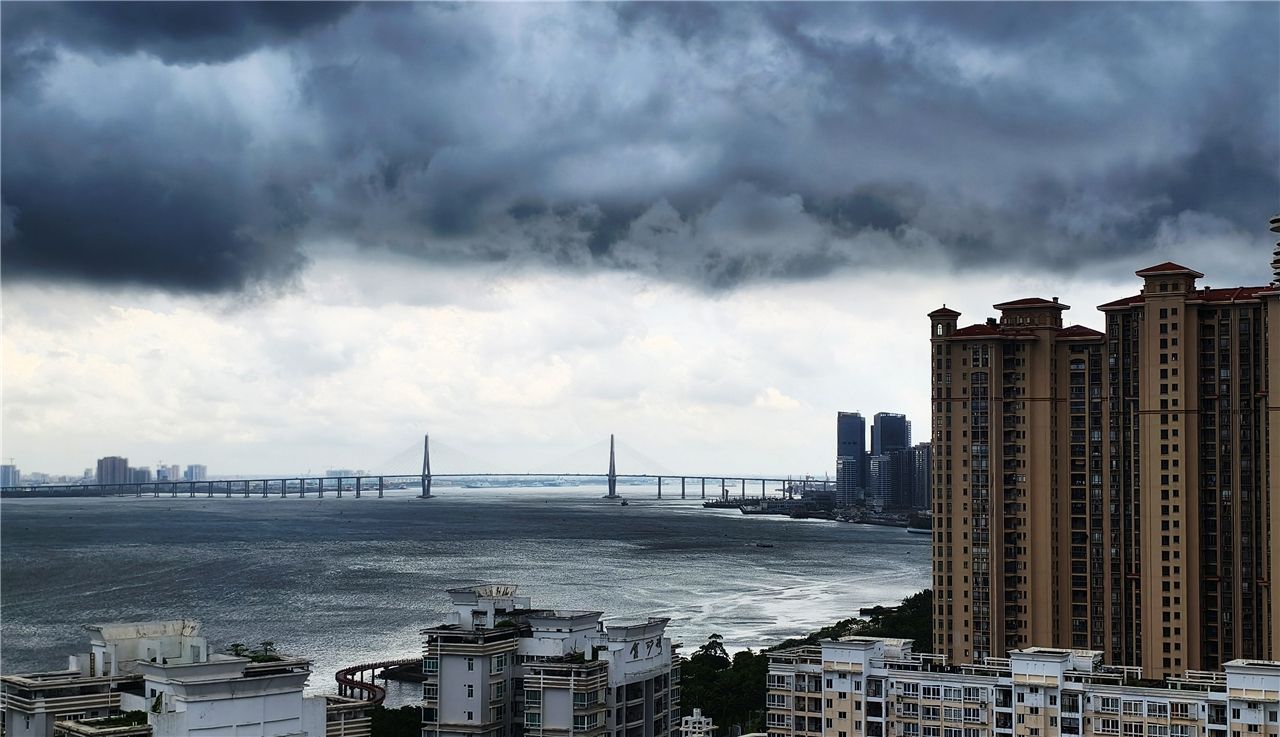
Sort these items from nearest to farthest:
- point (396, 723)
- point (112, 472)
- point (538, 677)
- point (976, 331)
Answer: point (538, 677)
point (396, 723)
point (976, 331)
point (112, 472)

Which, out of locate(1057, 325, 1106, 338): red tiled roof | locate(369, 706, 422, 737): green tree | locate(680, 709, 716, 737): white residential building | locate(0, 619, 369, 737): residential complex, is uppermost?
locate(1057, 325, 1106, 338): red tiled roof

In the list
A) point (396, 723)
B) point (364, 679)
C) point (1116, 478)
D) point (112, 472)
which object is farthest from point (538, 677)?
point (112, 472)

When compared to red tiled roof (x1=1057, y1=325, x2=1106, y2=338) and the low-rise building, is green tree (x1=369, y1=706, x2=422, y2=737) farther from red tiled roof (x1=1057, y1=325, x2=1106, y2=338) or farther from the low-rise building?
red tiled roof (x1=1057, y1=325, x2=1106, y2=338)

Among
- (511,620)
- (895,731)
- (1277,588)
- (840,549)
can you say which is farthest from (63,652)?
(840,549)

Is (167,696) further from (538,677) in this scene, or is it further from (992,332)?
(992,332)

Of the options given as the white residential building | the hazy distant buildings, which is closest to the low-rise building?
the white residential building

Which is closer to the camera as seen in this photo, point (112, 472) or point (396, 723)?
point (396, 723)
